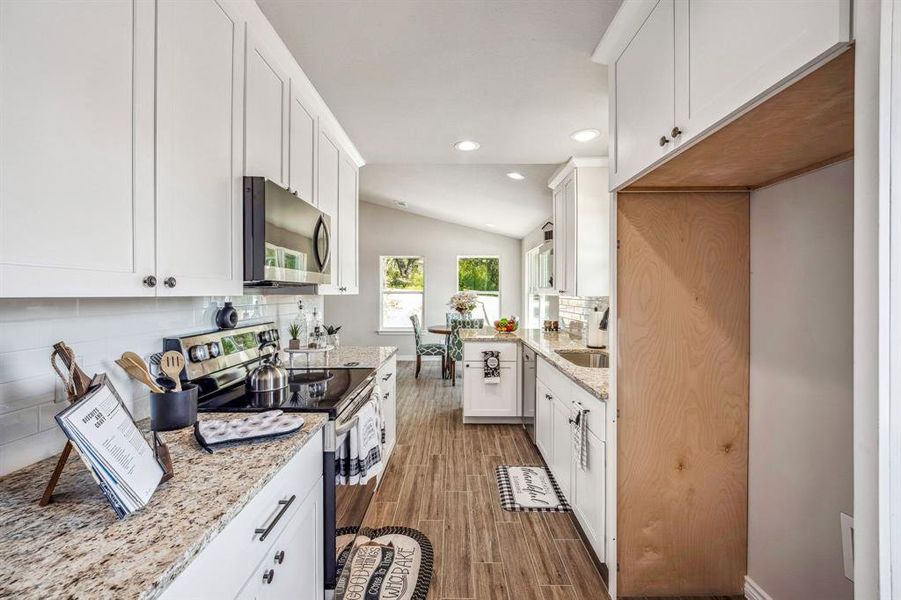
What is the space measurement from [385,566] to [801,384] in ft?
6.24

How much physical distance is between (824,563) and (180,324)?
2.47 metres

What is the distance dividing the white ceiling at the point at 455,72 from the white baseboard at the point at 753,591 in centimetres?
230

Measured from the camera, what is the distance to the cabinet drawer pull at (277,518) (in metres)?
1.04

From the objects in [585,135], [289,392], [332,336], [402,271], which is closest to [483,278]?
[402,271]

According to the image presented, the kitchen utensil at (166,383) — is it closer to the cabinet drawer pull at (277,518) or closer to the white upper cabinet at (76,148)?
the white upper cabinet at (76,148)

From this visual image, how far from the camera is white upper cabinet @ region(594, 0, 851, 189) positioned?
759mm

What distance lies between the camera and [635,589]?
70.1 inches

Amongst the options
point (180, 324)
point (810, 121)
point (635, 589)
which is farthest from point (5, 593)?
point (635, 589)

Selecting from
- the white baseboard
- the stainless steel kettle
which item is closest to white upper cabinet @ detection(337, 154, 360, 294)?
the stainless steel kettle

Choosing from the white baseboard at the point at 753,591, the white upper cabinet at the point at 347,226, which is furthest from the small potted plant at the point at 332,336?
the white baseboard at the point at 753,591

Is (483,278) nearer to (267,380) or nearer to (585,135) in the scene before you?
(585,135)

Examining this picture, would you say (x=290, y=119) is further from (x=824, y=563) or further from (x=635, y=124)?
(x=824, y=563)

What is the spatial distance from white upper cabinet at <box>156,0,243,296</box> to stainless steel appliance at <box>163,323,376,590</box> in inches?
15.1

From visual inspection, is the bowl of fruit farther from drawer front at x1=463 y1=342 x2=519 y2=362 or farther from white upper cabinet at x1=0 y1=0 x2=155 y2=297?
white upper cabinet at x1=0 y1=0 x2=155 y2=297
